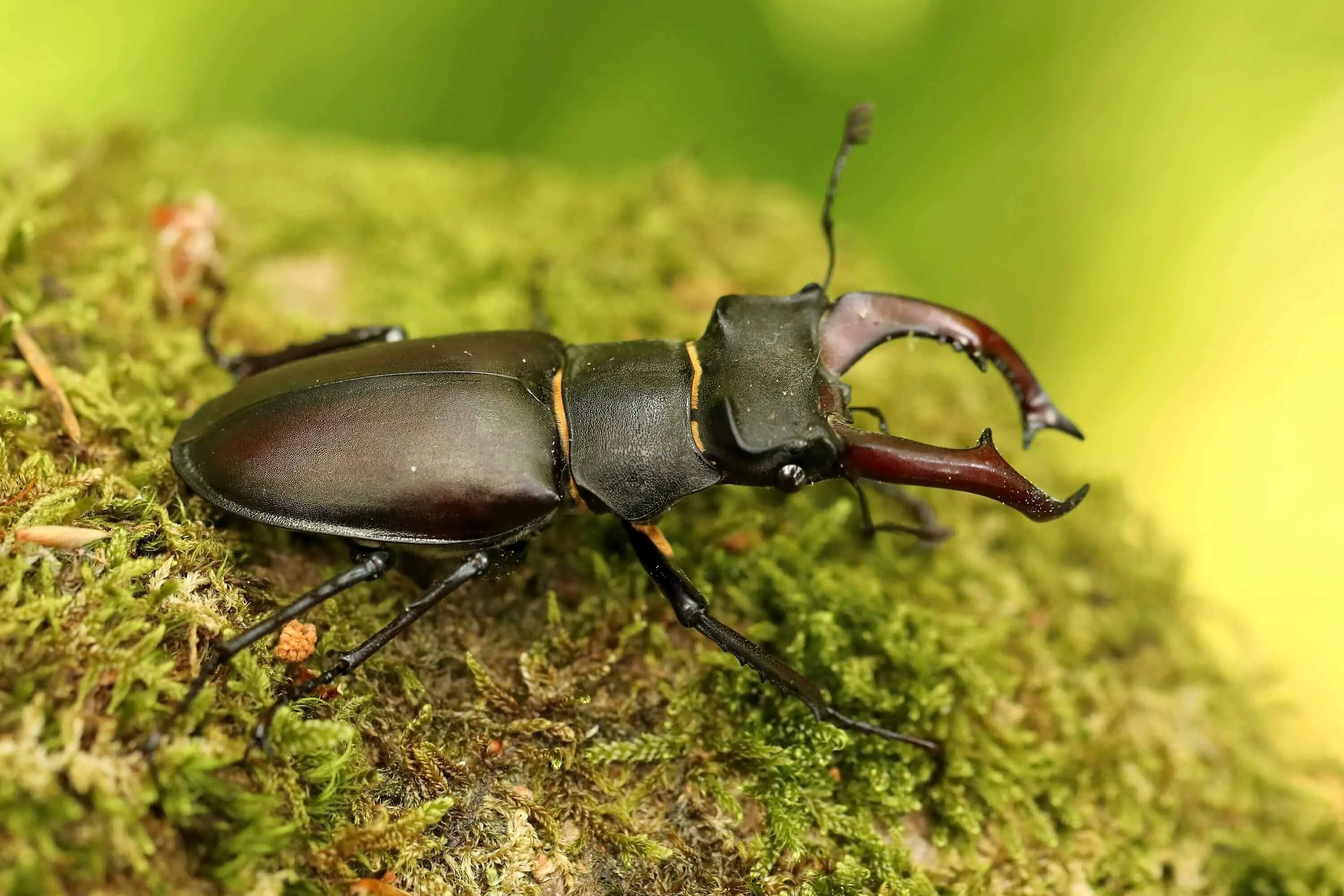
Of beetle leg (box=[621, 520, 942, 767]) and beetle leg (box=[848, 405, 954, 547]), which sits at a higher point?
beetle leg (box=[848, 405, 954, 547])

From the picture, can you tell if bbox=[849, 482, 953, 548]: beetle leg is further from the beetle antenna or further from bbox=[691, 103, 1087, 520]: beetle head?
the beetle antenna

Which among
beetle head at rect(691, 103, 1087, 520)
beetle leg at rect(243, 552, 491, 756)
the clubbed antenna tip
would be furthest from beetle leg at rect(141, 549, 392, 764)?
the clubbed antenna tip

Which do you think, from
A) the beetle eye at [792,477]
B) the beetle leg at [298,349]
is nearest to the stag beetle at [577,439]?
the beetle eye at [792,477]

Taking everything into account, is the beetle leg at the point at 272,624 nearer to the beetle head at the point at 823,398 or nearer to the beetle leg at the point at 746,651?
the beetle leg at the point at 746,651

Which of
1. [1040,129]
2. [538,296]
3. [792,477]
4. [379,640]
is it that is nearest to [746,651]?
[792,477]

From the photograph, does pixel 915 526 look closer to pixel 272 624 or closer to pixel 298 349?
pixel 272 624
